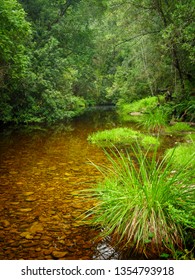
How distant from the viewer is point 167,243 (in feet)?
10.7

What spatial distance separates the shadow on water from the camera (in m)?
3.44

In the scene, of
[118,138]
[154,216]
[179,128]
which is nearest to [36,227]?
[154,216]

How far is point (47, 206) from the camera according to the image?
15.5 ft

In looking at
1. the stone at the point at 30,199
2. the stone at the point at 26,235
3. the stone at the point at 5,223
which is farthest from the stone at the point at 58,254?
the stone at the point at 30,199

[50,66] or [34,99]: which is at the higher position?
[50,66]

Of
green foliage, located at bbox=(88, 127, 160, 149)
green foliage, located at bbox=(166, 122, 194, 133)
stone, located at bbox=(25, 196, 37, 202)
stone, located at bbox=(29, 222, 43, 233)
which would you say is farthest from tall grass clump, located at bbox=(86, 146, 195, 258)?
green foliage, located at bbox=(166, 122, 194, 133)

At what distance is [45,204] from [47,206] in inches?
4.0

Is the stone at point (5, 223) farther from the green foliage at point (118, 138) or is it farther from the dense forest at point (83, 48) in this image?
the dense forest at point (83, 48)

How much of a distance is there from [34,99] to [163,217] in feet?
51.6

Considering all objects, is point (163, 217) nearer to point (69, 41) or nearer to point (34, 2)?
point (34, 2)

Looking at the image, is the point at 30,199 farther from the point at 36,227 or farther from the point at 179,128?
the point at 179,128

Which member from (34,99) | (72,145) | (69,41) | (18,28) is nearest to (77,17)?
(69,41)

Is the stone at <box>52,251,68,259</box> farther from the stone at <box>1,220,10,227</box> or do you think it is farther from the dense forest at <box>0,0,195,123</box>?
the dense forest at <box>0,0,195,123</box>

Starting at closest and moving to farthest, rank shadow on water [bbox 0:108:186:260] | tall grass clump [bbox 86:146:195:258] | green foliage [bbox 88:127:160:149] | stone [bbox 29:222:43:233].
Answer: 1. tall grass clump [bbox 86:146:195:258]
2. shadow on water [bbox 0:108:186:260]
3. stone [bbox 29:222:43:233]
4. green foliage [bbox 88:127:160:149]
